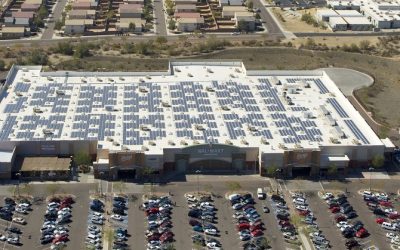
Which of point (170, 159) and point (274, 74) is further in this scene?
point (274, 74)

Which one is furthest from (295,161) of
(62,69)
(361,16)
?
(361,16)

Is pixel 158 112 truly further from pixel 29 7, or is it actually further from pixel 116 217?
pixel 29 7

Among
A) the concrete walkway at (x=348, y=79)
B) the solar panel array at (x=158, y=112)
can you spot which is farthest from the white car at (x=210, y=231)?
the concrete walkway at (x=348, y=79)

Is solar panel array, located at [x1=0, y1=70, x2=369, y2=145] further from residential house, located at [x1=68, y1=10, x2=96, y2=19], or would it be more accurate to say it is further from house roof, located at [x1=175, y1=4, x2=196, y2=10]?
house roof, located at [x1=175, y1=4, x2=196, y2=10]

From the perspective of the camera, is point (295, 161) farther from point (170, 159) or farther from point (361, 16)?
point (361, 16)

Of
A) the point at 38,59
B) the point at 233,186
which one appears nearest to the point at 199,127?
the point at 233,186

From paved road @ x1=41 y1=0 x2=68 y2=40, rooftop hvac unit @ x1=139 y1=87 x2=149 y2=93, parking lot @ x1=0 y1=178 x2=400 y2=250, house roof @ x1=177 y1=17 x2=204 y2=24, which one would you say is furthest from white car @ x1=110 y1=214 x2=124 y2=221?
house roof @ x1=177 y1=17 x2=204 y2=24
